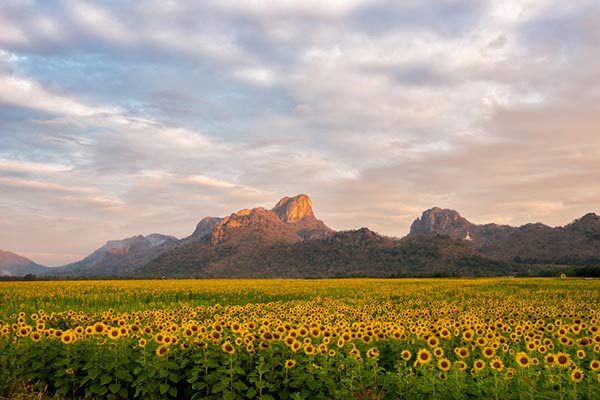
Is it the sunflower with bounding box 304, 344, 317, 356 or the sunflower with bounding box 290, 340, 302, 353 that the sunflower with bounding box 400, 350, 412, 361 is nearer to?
the sunflower with bounding box 304, 344, 317, 356

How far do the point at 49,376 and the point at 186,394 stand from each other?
3.25 m

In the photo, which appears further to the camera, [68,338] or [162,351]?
[68,338]

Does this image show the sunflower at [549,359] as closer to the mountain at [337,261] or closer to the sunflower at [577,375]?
the sunflower at [577,375]

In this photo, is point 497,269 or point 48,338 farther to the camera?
point 497,269

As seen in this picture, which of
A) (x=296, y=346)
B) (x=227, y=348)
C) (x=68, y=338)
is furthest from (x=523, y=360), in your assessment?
(x=68, y=338)

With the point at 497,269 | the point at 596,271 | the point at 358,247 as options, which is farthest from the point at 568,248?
the point at 596,271

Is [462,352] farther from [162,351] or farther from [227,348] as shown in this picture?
[162,351]

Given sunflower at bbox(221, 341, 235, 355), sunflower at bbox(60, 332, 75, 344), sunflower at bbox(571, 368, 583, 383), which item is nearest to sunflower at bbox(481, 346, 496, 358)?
sunflower at bbox(571, 368, 583, 383)

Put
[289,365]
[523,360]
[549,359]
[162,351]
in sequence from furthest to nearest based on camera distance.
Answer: [162,351]
[289,365]
[549,359]
[523,360]

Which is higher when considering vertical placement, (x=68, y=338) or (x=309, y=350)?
(x=68, y=338)

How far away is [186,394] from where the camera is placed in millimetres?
8492

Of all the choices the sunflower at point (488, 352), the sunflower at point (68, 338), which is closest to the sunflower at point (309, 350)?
the sunflower at point (488, 352)

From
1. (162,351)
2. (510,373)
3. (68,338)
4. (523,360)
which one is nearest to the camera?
(510,373)

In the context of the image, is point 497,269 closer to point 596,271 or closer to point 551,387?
point 596,271
